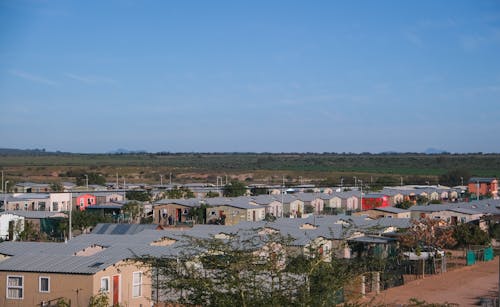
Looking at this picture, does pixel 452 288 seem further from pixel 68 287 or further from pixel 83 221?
pixel 83 221

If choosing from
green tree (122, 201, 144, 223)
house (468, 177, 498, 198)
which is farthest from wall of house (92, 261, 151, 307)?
house (468, 177, 498, 198)

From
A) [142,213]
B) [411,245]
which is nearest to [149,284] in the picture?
[411,245]

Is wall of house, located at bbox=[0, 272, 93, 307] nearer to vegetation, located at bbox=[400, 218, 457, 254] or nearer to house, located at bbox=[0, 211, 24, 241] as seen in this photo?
vegetation, located at bbox=[400, 218, 457, 254]

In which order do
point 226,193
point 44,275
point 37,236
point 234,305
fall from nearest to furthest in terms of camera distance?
point 234,305, point 44,275, point 37,236, point 226,193

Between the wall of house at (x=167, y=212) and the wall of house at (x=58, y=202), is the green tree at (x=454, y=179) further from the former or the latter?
the wall of house at (x=58, y=202)

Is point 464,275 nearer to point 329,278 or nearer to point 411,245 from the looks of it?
point 411,245

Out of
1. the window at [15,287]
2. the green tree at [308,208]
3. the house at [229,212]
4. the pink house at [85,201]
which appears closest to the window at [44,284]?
the window at [15,287]

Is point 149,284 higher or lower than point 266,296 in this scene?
lower
